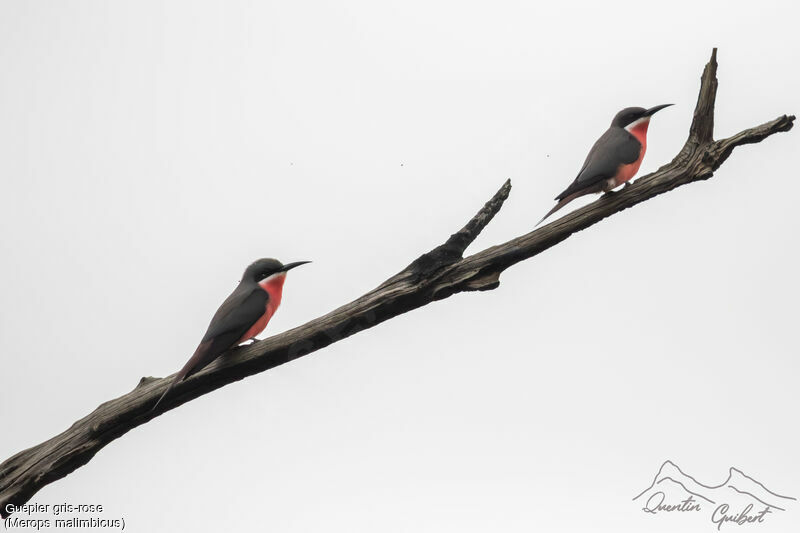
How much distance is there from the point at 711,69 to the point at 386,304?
8.63 feet

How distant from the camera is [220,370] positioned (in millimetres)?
5363

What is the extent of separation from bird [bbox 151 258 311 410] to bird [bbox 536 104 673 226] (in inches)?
73.0

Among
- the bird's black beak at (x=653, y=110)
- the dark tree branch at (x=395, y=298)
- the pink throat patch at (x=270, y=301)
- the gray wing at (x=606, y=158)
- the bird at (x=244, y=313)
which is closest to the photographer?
the dark tree branch at (x=395, y=298)

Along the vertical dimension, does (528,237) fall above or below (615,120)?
below

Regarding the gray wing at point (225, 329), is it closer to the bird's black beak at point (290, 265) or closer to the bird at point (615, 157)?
the bird's black beak at point (290, 265)

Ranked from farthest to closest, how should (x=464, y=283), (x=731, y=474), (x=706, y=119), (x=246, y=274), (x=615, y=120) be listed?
(x=731, y=474) → (x=615, y=120) → (x=246, y=274) → (x=706, y=119) → (x=464, y=283)

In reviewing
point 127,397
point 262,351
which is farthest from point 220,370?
point 127,397

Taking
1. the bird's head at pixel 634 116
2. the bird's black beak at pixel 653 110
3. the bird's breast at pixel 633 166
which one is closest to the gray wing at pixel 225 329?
the bird's breast at pixel 633 166

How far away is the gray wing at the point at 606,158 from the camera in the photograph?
557 cm

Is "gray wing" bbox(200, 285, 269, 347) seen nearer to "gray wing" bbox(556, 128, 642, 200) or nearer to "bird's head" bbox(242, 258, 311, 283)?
"bird's head" bbox(242, 258, 311, 283)

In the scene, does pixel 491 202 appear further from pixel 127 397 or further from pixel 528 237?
pixel 127 397

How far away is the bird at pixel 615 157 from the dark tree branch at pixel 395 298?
0.17 meters

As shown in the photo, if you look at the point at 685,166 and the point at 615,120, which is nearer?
the point at 685,166

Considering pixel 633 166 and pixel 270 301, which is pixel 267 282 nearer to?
pixel 270 301
